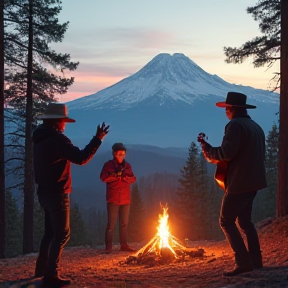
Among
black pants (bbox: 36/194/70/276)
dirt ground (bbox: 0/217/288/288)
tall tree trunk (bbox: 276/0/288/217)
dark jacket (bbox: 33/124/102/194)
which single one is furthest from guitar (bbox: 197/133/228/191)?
tall tree trunk (bbox: 276/0/288/217)

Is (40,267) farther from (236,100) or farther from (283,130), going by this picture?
(283,130)

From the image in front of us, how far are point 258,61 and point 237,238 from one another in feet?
26.1

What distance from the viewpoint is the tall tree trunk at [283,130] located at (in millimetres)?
10781

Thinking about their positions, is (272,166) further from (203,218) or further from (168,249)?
(168,249)

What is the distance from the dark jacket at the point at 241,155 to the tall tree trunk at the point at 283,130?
16.7ft

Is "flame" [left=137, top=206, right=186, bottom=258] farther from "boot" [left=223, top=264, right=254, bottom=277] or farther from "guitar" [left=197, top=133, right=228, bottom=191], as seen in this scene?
"guitar" [left=197, top=133, right=228, bottom=191]

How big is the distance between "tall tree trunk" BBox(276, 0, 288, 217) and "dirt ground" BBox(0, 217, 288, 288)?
A: 42.7 inches

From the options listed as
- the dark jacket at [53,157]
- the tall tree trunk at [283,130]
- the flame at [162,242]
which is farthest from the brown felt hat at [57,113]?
the tall tree trunk at [283,130]

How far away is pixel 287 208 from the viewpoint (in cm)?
1070

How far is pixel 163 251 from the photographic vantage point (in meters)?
8.13

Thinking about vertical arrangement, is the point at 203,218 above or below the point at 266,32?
below

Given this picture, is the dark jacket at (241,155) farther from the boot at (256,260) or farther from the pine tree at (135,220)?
the pine tree at (135,220)

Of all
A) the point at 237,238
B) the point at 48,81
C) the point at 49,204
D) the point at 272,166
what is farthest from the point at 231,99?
the point at 272,166

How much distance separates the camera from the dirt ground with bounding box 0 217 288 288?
18.7ft
